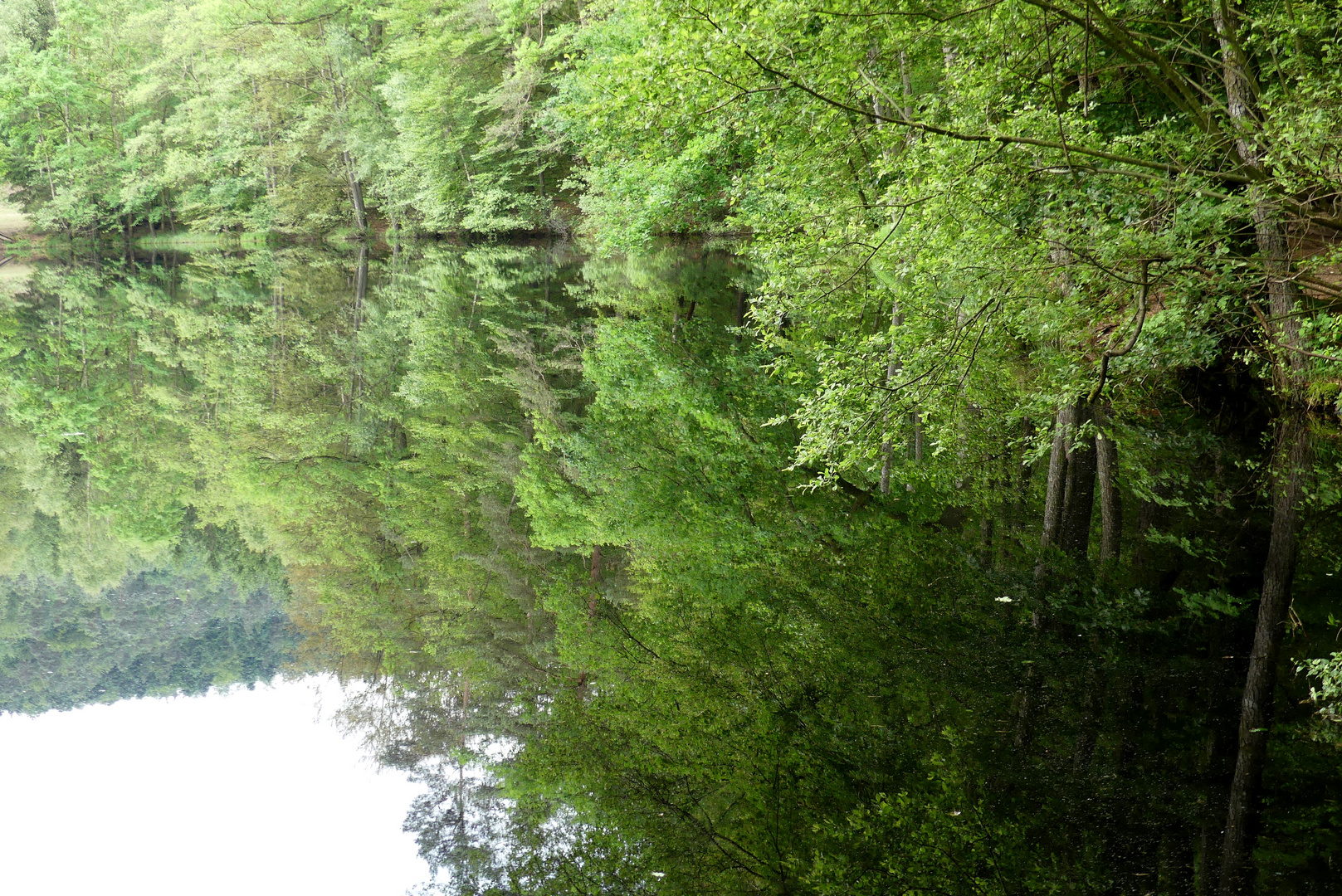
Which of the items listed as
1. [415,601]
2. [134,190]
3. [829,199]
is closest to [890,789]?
[415,601]

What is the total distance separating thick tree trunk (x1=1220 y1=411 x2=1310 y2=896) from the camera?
14.6 feet

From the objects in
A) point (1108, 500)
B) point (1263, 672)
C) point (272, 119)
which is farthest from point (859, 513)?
point (272, 119)

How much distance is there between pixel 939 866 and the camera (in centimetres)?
454

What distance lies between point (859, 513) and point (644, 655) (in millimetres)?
3681

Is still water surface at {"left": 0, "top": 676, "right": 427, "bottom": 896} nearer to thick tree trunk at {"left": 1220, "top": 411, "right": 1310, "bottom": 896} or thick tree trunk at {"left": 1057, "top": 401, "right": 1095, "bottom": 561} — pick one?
thick tree trunk at {"left": 1220, "top": 411, "right": 1310, "bottom": 896}

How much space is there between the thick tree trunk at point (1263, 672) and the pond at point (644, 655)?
7 cm

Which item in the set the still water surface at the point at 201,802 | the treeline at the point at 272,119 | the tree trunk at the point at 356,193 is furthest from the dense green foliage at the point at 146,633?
the tree trunk at the point at 356,193

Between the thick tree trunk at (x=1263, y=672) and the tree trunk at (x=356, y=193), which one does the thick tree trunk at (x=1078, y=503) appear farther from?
the tree trunk at (x=356, y=193)

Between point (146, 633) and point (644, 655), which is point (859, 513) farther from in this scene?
point (146, 633)

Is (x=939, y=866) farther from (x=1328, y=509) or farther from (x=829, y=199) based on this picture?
(x=829, y=199)

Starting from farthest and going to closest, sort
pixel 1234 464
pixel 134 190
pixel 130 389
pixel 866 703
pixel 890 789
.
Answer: pixel 134 190, pixel 130 389, pixel 1234 464, pixel 866 703, pixel 890 789

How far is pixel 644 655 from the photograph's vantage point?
7262 mm

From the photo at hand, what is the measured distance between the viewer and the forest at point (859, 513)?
17.0 ft

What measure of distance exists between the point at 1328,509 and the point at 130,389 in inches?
771
